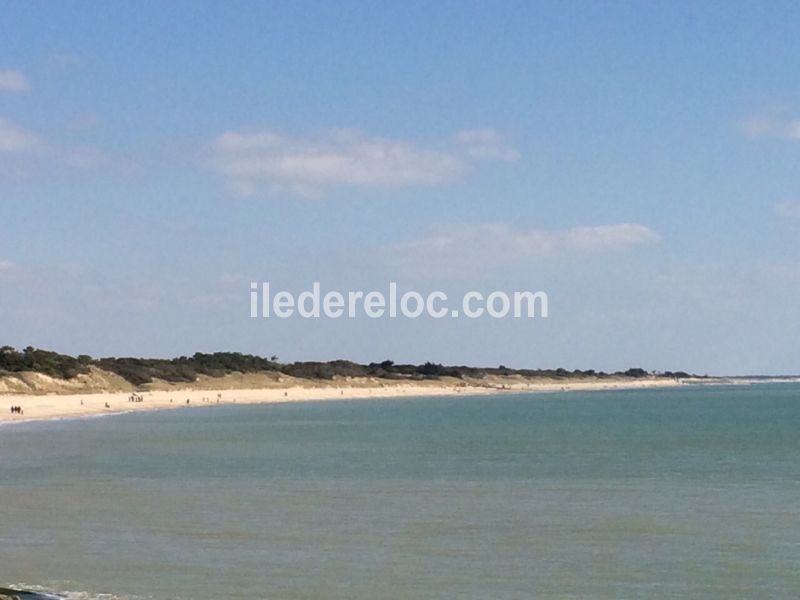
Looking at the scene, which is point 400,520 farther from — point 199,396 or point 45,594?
point 199,396

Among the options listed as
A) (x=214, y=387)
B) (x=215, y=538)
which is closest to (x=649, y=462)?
(x=215, y=538)

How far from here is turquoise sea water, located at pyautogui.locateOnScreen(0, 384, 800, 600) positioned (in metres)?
19.5

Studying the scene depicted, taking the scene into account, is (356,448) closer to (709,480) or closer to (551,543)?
(709,480)

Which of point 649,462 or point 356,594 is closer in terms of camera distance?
point 356,594

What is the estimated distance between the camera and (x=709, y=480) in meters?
36.2

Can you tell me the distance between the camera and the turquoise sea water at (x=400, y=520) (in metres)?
19.5

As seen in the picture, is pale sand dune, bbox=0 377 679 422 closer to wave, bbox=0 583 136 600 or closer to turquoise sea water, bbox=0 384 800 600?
turquoise sea water, bbox=0 384 800 600

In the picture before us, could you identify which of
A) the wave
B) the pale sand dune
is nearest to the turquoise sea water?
the wave

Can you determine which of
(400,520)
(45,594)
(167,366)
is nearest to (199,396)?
(167,366)

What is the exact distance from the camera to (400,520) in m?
26.4

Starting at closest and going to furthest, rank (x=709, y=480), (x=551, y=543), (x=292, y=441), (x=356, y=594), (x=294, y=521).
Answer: (x=356, y=594), (x=551, y=543), (x=294, y=521), (x=709, y=480), (x=292, y=441)

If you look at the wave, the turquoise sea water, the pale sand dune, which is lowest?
the wave

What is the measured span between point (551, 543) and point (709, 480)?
14.5 metres

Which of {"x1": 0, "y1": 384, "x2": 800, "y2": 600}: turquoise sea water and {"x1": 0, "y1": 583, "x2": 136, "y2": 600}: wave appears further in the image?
{"x1": 0, "y1": 384, "x2": 800, "y2": 600}: turquoise sea water
